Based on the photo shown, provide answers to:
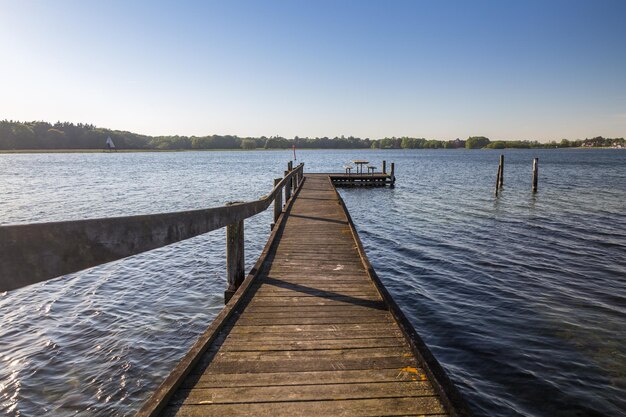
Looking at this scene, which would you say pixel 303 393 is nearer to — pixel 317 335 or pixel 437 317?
pixel 317 335

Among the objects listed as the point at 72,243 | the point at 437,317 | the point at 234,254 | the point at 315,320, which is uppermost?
the point at 72,243

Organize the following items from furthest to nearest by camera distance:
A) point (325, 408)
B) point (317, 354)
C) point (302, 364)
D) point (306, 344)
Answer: point (306, 344) < point (317, 354) < point (302, 364) < point (325, 408)

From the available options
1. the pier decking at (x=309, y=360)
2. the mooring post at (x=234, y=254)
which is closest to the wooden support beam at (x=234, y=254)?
the mooring post at (x=234, y=254)

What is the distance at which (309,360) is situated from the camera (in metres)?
3.60

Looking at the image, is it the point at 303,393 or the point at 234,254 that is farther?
the point at 234,254

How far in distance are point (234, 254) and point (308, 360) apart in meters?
3.08

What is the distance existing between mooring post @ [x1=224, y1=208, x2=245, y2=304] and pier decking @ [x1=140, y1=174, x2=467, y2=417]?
0.47 m

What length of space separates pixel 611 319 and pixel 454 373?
4.20m

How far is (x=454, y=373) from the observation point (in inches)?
232

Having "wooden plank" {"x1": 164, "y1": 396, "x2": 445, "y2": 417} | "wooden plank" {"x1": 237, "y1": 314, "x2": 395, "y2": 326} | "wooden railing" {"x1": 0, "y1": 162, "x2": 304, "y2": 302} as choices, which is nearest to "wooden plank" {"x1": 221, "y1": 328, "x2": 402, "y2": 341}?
"wooden plank" {"x1": 237, "y1": 314, "x2": 395, "y2": 326}

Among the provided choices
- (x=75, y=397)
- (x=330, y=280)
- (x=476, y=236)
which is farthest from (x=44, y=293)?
(x=476, y=236)

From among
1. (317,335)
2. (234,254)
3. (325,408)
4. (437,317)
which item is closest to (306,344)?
(317,335)

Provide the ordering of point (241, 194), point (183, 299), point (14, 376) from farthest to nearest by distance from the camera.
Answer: point (241, 194), point (183, 299), point (14, 376)

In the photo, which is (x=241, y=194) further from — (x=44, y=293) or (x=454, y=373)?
(x=454, y=373)
